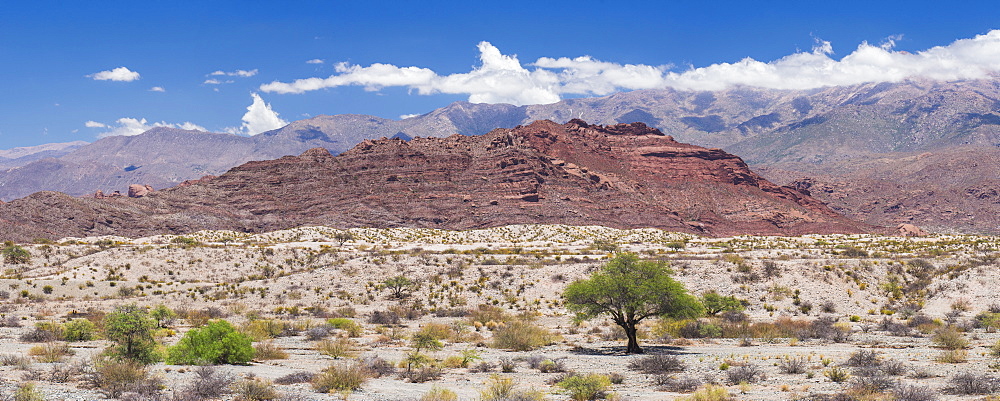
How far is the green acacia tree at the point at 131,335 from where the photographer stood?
61.9 ft

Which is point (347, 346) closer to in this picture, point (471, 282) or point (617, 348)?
point (617, 348)

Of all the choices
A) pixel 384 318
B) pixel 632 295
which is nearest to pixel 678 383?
pixel 632 295

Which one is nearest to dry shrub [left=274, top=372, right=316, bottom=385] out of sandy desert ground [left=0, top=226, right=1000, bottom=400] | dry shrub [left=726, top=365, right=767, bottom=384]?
sandy desert ground [left=0, top=226, right=1000, bottom=400]

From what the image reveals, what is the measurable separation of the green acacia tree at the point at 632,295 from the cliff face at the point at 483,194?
88.9 meters

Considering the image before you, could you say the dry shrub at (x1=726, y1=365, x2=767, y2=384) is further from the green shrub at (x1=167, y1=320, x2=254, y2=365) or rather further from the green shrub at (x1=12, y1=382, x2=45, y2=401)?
the green shrub at (x1=12, y1=382, x2=45, y2=401)

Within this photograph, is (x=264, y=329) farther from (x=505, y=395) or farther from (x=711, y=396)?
(x=711, y=396)

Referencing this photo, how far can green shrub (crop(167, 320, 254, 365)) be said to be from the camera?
1975cm

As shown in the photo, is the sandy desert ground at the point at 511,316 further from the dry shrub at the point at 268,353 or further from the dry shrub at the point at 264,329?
the dry shrub at the point at 268,353

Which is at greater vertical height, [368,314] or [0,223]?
[0,223]

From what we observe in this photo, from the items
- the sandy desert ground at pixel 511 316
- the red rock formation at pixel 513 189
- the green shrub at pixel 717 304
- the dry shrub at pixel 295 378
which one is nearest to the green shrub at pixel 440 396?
the sandy desert ground at pixel 511 316

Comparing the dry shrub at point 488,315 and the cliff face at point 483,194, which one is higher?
the cliff face at point 483,194

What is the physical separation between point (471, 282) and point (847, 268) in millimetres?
26124

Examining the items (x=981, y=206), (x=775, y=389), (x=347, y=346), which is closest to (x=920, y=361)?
(x=775, y=389)

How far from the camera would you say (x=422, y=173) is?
5379 inches
